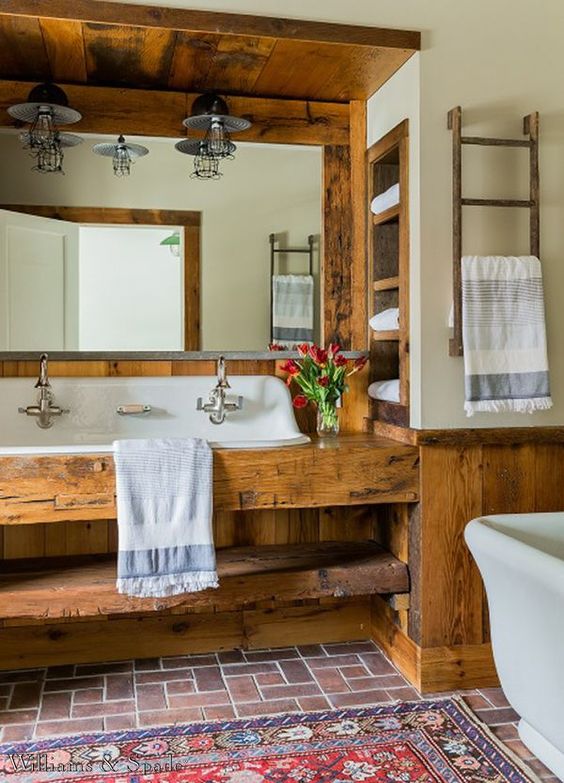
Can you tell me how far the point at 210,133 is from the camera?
2904 mm

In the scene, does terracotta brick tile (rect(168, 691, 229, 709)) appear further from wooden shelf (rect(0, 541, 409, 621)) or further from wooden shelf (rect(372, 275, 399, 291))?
wooden shelf (rect(372, 275, 399, 291))

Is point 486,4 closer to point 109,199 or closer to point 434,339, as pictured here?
point 434,339

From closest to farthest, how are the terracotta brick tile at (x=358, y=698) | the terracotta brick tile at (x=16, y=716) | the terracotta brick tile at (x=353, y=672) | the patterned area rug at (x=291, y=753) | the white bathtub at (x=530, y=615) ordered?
the white bathtub at (x=530, y=615)
the patterned area rug at (x=291, y=753)
the terracotta brick tile at (x=16, y=716)
the terracotta brick tile at (x=358, y=698)
the terracotta brick tile at (x=353, y=672)

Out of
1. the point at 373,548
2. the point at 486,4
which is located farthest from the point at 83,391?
the point at 486,4

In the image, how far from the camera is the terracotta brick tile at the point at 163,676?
104 inches

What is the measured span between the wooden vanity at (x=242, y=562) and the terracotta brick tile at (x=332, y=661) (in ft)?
0.45

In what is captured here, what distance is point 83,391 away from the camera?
2750mm

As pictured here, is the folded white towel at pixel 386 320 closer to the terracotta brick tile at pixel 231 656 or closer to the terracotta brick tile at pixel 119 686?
the terracotta brick tile at pixel 231 656

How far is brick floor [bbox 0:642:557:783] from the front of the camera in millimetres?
2367

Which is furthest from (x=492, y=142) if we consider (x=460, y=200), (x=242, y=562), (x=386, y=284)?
(x=242, y=562)

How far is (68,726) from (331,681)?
82cm

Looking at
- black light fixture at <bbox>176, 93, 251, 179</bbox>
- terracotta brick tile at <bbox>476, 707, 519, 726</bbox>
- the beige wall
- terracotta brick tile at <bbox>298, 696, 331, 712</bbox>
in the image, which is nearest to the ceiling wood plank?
black light fixture at <bbox>176, 93, 251, 179</bbox>

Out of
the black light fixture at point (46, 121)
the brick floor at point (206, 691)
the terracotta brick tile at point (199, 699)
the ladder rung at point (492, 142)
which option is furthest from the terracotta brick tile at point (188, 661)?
the ladder rung at point (492, 142)

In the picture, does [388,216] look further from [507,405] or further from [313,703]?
[313,703]
